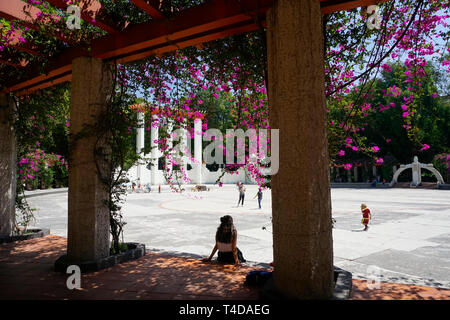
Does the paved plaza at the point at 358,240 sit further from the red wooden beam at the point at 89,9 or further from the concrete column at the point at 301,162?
the red wooden beam at the point at 89,9

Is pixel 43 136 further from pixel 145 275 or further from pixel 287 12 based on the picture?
pixel 287 12

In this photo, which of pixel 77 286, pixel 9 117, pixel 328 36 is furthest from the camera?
pixel 9 117

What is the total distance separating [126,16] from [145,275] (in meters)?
4.23

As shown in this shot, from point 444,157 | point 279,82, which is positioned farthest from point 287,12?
point 444,157

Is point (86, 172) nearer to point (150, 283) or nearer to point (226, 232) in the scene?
point (150, 283)

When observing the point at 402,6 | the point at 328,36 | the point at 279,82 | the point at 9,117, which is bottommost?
the point at 279,82

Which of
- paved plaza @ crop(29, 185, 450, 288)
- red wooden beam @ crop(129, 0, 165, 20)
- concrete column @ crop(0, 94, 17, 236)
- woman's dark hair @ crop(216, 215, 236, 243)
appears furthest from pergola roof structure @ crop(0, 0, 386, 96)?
paved plaza @ crop(29, 185, 450, 288)

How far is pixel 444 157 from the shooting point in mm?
31234

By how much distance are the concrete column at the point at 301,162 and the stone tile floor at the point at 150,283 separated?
35.2 inches

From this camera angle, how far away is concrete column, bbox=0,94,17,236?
6770mm

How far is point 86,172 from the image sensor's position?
476 centimetres

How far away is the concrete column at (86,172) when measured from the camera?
4.73 metres

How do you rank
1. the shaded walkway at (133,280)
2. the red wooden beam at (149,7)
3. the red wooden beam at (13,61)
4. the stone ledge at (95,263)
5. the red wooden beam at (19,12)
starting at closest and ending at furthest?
the red wooden beam at (149,7) < the shaded walkway at (133,280) < the red wooden beam at (19,12) < the stone ledge at (95,263) < the red wooden beam at (13,61)

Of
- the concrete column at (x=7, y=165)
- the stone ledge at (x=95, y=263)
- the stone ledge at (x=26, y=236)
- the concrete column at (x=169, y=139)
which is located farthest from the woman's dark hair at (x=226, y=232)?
the concrete column at (x=7, y=165)
